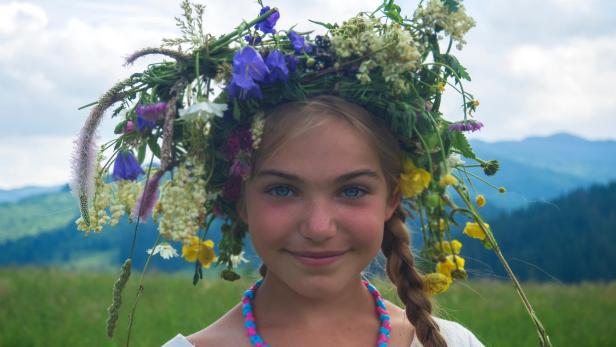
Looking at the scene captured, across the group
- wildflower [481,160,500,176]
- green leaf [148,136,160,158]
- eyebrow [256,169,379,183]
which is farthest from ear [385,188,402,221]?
green leaf [148,136,160,158]

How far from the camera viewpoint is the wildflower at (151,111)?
2986 mm

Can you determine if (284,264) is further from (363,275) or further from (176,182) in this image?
(363,275)

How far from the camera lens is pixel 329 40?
10.3 ft

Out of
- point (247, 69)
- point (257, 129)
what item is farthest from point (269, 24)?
point (257, 129)

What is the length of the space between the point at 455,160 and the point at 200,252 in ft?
4.07

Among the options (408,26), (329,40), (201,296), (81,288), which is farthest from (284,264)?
(81,288)

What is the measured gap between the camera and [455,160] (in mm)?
3426

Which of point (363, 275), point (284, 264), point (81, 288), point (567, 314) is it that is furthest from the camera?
point (81, 288)

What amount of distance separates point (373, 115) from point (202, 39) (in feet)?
2.59

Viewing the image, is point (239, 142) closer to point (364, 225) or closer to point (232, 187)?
point (232, 187)

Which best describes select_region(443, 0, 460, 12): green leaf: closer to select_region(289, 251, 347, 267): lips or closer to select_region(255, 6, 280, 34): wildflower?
select_region(255, 6, 280, 34): wildflower

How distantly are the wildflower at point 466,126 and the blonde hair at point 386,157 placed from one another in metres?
0.26

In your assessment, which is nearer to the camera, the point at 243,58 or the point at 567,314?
the point at 243,58

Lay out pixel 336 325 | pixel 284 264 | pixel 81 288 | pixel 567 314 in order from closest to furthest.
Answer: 1. pixel 284 264
2. pixel 336 325
3. pixel 567 314
4. pixel 81 288
